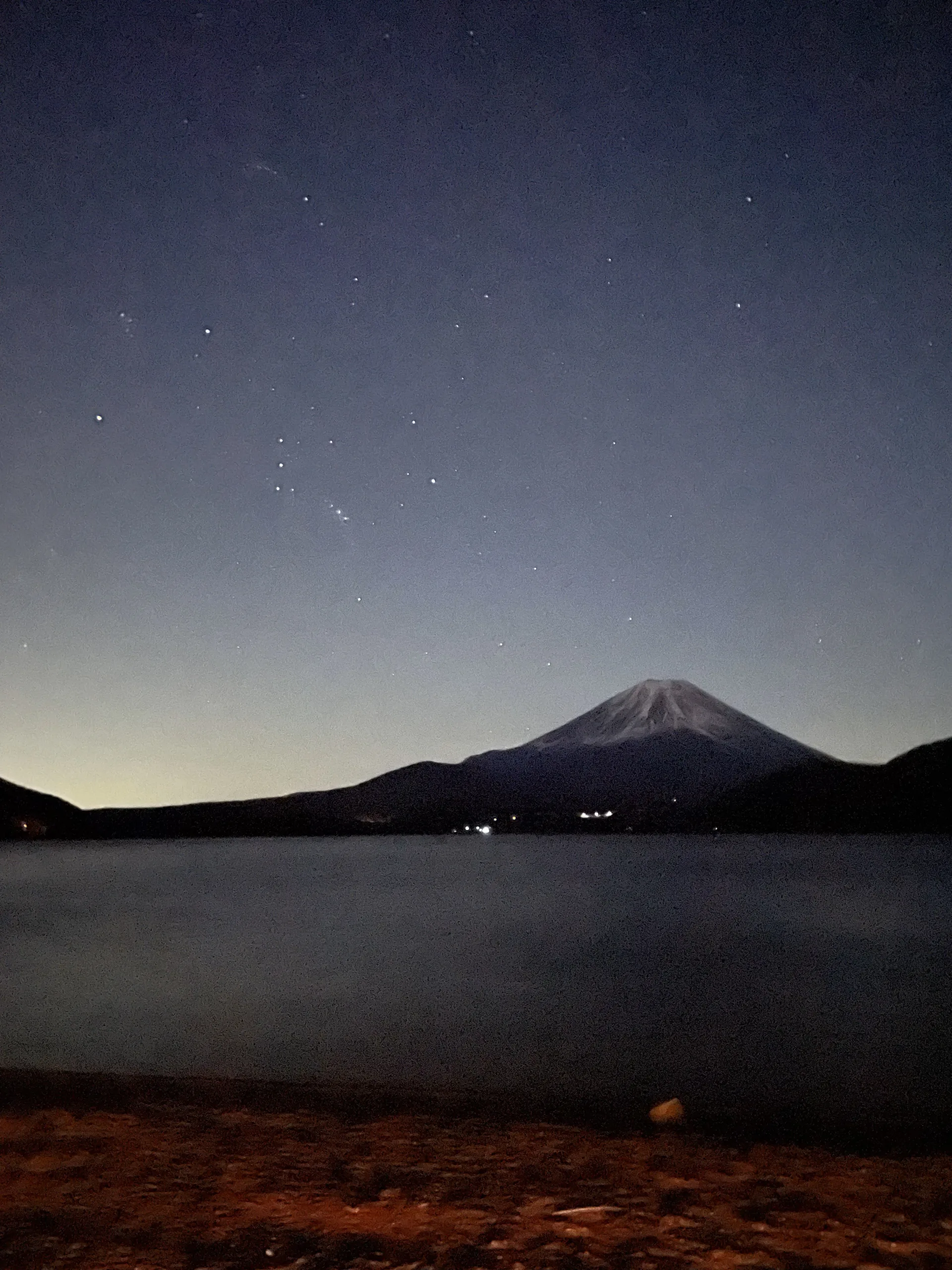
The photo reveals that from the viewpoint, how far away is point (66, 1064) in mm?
16625

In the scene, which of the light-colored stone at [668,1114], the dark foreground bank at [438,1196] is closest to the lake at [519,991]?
the light-colored stone at [668,1114]

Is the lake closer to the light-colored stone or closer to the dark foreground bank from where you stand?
the light-colored stone

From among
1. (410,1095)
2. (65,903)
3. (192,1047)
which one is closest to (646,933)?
(192,1047)

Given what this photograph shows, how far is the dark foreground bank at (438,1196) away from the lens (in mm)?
5262

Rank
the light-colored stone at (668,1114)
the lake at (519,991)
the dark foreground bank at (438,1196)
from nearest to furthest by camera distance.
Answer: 1. the dark foreground bank at (438,1196)
2. the light-colored stone at (668,1114)
3. the lake at (519,991)

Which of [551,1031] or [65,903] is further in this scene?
[65,903]

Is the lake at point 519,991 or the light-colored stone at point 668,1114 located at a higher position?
the light-colored stone at point 668,1114

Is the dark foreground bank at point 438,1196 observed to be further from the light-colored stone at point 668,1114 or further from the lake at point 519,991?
the lake at point 519,991

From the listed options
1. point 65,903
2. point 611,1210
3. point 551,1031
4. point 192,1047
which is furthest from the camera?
point 65,903

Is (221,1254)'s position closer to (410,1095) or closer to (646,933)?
(410,1095)

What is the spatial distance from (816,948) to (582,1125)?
94.8 feet

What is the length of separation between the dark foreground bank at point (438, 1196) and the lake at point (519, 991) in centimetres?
651

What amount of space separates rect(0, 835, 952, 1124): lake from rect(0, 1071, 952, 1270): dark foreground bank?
651cm

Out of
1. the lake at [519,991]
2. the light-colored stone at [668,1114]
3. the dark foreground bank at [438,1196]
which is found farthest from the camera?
the lake at [519,991]
